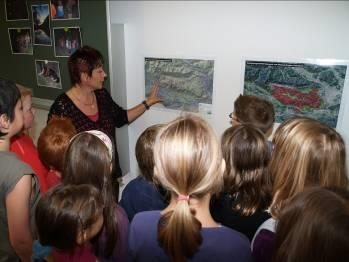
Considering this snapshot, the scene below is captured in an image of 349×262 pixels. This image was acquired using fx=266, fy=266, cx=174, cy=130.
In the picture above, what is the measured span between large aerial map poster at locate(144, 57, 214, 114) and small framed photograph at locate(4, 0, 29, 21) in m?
1.33

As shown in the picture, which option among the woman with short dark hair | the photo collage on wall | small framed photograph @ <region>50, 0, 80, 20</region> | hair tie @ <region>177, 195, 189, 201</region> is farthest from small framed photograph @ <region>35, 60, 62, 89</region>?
hair tie @ <region>177, 195, 189, 201</region>

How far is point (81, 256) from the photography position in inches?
41.4

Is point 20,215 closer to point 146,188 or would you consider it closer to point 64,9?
point 146,188

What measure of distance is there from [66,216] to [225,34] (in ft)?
5.59

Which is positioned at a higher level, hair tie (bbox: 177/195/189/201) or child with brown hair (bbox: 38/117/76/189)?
hair tie (bbox: 177/195/189/201)

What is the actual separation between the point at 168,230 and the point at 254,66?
1563 millimetres

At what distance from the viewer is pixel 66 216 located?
3.13 ft

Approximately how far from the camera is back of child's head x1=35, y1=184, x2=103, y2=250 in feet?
3.14

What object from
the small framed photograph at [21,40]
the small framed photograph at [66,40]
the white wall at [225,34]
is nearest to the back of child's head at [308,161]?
the white wall at [225,34]

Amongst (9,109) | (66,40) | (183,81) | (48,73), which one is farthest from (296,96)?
(48,73)

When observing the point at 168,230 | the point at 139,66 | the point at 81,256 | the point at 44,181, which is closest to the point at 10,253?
the point at 44,181

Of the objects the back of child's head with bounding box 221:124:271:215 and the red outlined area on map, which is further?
the red outlined area on map

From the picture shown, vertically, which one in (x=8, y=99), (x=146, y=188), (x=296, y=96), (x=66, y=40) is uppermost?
(x=66, y=40)

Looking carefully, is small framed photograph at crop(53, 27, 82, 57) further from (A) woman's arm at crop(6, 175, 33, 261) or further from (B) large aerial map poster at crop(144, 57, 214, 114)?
(A) woman's arm at crop(6, 175, 33, 261)
